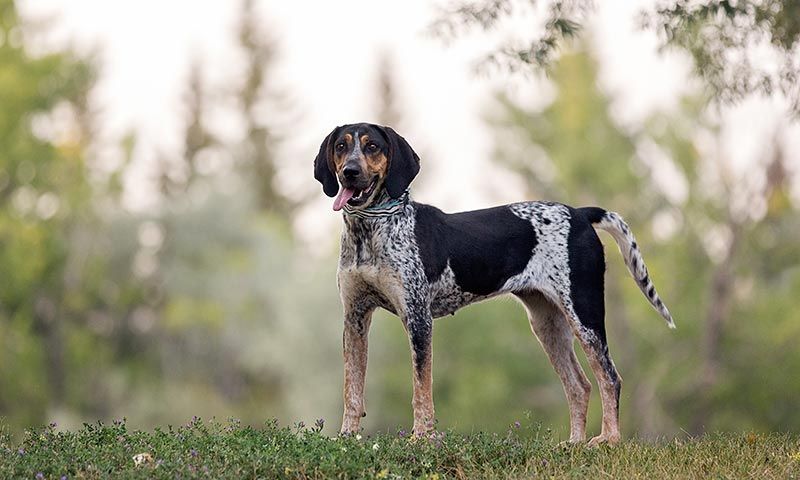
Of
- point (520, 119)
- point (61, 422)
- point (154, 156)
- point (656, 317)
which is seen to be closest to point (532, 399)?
point (656, 317)

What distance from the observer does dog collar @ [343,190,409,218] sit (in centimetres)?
1010

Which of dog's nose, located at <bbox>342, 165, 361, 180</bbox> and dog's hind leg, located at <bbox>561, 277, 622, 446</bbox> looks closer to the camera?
dog's nose, located at <bbox>342, 165, 361, 180</bbox>

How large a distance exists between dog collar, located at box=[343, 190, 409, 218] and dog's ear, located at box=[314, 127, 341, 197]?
0.31 metres

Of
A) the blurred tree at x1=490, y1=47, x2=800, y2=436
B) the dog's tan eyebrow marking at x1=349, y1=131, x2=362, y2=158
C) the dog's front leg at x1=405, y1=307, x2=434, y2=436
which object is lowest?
the dog's front leg at x1=405, y1=307, x2=434, y2=436

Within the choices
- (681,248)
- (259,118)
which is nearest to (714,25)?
(681,248)

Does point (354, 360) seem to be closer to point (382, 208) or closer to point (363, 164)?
point (382, 208)

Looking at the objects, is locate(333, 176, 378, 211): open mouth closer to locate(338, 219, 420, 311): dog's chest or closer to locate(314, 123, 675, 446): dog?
locate(314, 123, 675, 446): dog

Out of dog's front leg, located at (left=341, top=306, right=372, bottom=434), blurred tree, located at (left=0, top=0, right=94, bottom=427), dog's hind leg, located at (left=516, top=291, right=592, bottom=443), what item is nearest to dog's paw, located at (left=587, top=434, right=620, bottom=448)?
dog's hind leg, located at (left=516, top=291, right=592, bottom=443)

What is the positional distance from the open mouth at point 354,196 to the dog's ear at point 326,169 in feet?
1.31

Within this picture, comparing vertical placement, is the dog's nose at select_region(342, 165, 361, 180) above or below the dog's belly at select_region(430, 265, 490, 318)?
above

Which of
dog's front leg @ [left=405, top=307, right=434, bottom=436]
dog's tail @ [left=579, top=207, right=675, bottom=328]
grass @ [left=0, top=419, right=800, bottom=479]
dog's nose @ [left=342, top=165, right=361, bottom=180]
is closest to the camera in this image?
grass @ [left=0, top=419, right=800, bottom=479]

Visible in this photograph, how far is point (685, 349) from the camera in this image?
4447cm

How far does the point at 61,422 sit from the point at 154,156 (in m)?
26.2

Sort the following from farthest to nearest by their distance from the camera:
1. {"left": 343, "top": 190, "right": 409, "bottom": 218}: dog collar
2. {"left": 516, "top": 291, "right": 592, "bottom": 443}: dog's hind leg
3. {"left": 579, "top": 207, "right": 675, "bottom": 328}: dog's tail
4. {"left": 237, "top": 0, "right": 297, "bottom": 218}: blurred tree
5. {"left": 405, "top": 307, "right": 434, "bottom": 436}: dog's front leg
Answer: {"left": 237, "top": 0, "right": 297, "bottom": 218}: blurred tree → {"left": 579, "top": 207, "right": 675, "bottom": 328}: dog's tail → {"left": 516, "top": 291, "right": 592, "bottom": 443}: dog's hind leg → {"left": 343, "top": 190, "right": 409, "bottom": 218}: dog collar → {"left": 405, "top": 307, "right": 434, "bottom": 436}: dog's front leg
